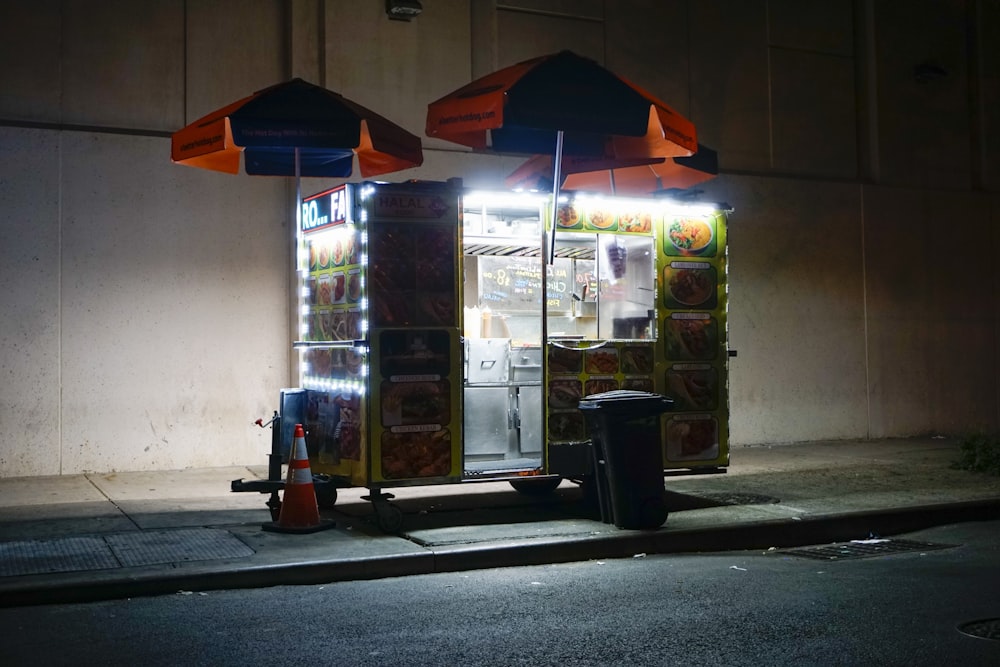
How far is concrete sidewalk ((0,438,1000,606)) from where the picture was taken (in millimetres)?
7027

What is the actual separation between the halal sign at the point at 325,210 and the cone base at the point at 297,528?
245cm

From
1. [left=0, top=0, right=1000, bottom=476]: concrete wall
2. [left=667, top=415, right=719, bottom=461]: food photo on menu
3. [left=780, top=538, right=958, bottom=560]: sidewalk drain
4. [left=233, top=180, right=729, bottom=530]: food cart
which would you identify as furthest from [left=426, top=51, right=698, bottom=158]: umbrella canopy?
[left=0, top=0, right=1000, bottom=476]: concrete wall

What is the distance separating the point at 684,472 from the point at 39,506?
571 cm

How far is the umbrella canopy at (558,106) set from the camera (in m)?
8.55

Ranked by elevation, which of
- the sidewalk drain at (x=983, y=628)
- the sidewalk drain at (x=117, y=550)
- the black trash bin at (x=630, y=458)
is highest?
the black trash bin at (x=630, y=458)

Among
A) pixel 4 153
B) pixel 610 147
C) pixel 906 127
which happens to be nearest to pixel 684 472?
pixel 610 147

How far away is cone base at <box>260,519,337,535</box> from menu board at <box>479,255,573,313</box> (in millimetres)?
2651

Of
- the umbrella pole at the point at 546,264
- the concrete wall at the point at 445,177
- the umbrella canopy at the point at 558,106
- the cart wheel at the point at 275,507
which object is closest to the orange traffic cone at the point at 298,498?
the cart wheel at the point at 275,507

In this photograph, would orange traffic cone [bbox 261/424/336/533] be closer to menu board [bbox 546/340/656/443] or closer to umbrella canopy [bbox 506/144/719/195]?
menu board [bbox 546/340/656/443]

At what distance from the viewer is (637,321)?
33.2 feet

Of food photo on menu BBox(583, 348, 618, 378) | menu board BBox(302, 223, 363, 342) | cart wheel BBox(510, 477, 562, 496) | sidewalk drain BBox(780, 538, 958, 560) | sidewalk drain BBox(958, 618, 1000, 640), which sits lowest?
sidewalk drain BBox(780, 538, 958, 560)

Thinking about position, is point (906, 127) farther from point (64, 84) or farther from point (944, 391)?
point (64, 84)

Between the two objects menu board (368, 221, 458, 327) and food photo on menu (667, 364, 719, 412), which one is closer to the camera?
menu board (368, 221, 458, 327)

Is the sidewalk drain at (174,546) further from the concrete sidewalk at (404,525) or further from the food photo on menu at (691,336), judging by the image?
the food photo on menu at (691,336)
